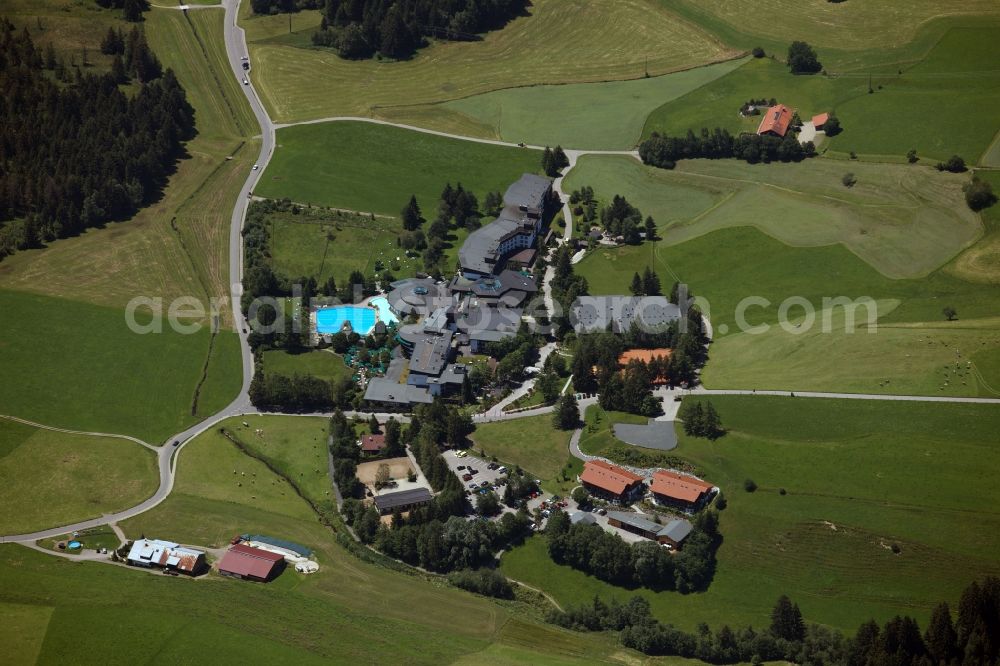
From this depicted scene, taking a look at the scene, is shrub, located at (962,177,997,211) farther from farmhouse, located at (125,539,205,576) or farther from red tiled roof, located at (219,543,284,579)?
farmhouse, located at (125,539,205,576)

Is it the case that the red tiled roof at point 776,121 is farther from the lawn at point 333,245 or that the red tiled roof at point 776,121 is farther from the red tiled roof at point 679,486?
the red tiled roof at point 679,486

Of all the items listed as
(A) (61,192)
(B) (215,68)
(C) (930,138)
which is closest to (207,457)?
(A) (61,192)

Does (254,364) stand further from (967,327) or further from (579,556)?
(967,327)

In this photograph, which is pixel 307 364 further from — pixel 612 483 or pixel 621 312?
pixel 612 483

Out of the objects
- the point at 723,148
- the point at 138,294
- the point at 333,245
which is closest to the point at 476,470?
the point at 333,245

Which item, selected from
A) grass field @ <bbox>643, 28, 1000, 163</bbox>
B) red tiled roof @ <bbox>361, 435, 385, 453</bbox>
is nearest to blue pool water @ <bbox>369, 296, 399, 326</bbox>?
red tiled roof @ <bbox>361, 435, 385, 453</bbox>
